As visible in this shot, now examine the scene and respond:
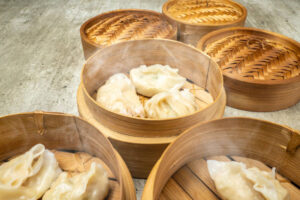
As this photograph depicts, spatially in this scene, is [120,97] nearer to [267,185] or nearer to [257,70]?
[267,185]

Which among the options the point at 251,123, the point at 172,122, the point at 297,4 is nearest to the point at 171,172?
the point at 172,122

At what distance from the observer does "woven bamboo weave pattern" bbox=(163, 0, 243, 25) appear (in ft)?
9.52

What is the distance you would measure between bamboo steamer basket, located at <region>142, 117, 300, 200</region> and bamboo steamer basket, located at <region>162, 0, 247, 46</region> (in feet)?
5.04

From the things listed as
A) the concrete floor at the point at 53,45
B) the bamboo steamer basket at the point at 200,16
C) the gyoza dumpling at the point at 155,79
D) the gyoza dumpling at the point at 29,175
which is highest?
the bamboo steamer basket at the point at 200,16

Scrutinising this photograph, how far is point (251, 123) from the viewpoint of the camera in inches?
57.2

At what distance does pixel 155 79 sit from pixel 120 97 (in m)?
0.44

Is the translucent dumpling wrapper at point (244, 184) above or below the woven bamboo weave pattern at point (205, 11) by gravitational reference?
below

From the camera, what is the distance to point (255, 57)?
2334 mm

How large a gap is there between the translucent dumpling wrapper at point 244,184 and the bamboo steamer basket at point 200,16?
66.7 inches

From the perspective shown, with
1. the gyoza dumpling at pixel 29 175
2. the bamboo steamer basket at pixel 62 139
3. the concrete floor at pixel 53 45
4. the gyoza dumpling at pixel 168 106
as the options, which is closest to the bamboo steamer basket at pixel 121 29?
the concrete floor at pixel 53 45

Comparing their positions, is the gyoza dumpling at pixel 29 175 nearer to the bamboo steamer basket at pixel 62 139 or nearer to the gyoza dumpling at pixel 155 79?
the bamboo steamer basket at pixel 62 139

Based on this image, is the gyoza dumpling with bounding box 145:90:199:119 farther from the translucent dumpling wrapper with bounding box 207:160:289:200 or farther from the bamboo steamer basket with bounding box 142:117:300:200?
the translucent dumpling wrapper with bounding box 207:160:289:200

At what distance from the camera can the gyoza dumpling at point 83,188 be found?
132 cm

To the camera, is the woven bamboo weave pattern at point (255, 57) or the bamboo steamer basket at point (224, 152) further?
the woven bamboo weave pattern at point (255, 57)
